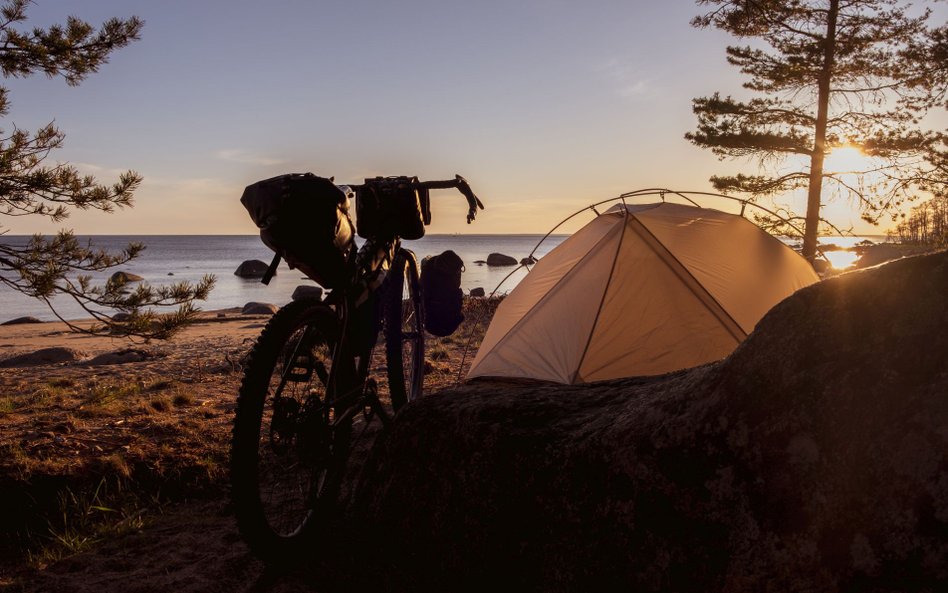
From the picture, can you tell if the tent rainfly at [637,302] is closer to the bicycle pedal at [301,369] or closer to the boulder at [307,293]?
the boulder at [307,293]

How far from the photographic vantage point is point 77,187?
541 cm

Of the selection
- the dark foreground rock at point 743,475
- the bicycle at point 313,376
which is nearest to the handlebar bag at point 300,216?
the bicycle at point 313,376


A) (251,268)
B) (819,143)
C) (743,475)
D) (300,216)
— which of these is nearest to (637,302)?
(300,216)

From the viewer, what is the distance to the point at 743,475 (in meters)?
1.74

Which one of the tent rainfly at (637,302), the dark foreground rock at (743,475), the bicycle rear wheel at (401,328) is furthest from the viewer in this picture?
the tent rainfly at (637,302)

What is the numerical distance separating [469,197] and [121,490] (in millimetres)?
2857

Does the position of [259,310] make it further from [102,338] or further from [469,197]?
[469,197]

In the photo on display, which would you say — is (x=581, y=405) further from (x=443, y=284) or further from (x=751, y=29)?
(x=751, y=29)

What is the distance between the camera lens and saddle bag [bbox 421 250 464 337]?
466 centimetres

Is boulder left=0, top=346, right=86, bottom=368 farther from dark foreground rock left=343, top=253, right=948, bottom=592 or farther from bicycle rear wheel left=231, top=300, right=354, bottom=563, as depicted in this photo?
dark foreground rock left=343, top=253, right=948, bottom=592

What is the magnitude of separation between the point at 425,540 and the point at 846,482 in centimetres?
144

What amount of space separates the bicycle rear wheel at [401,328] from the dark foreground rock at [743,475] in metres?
1.47

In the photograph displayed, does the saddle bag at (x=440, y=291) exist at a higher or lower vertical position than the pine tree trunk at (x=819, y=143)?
lower

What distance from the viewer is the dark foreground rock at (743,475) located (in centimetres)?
152
